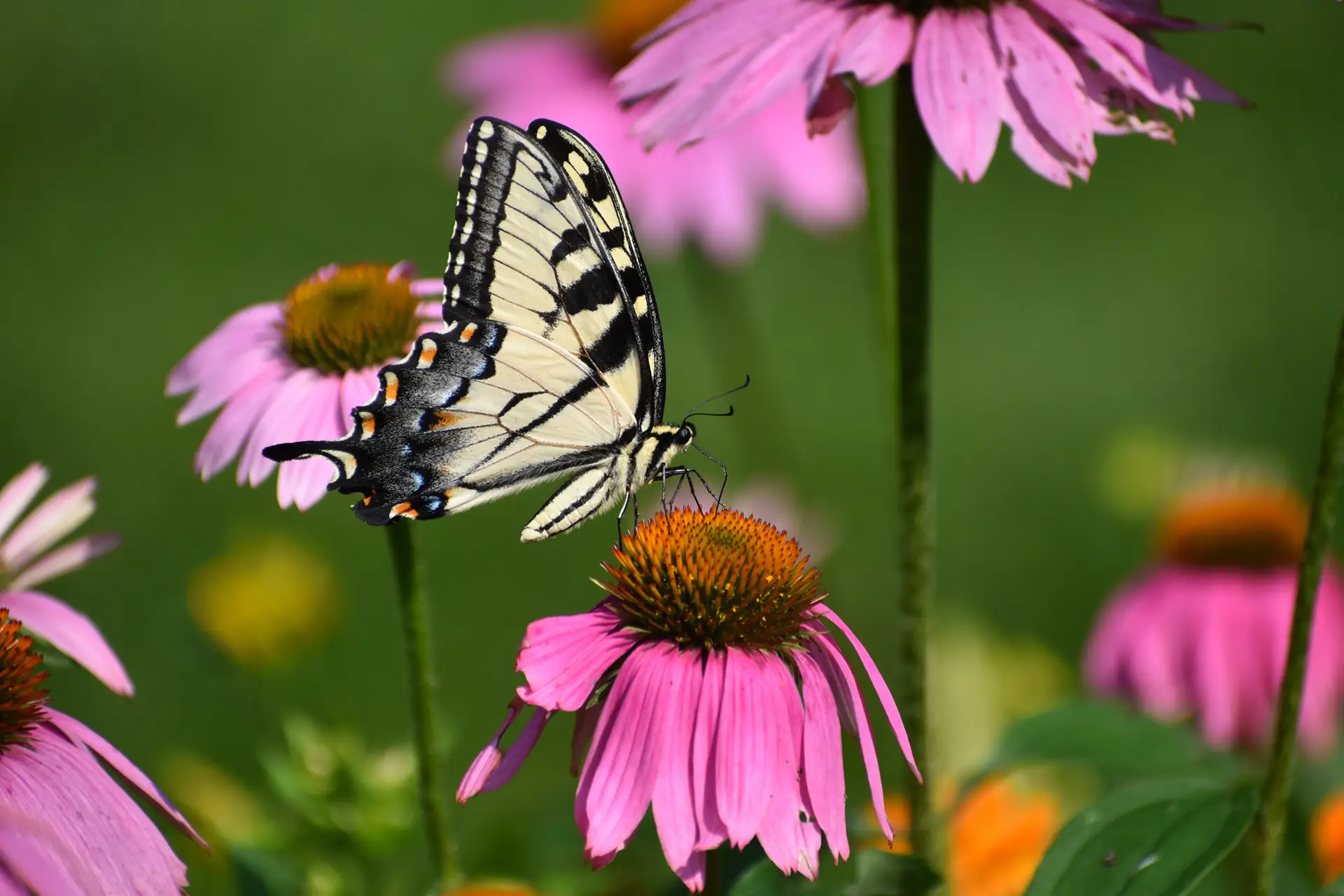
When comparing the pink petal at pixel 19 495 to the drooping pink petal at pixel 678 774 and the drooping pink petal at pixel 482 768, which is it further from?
the drooping pink petal at pixel 678 774

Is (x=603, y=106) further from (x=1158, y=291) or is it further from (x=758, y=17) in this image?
(x=1158, y=291)

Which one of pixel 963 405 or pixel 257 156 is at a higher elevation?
pixel 257 156

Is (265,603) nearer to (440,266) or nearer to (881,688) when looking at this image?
(881,688)

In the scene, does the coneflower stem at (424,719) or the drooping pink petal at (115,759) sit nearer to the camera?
the drooping pink petal at (115,759)

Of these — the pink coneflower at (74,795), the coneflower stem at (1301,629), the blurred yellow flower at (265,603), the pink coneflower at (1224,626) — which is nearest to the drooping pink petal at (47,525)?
the pink coneflower at (74,795)

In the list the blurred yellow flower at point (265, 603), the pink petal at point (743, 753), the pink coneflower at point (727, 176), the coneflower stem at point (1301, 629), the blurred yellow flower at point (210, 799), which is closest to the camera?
the pink petal at point (743, 753)

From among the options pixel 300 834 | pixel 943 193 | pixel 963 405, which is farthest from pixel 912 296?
pixel 943 193
